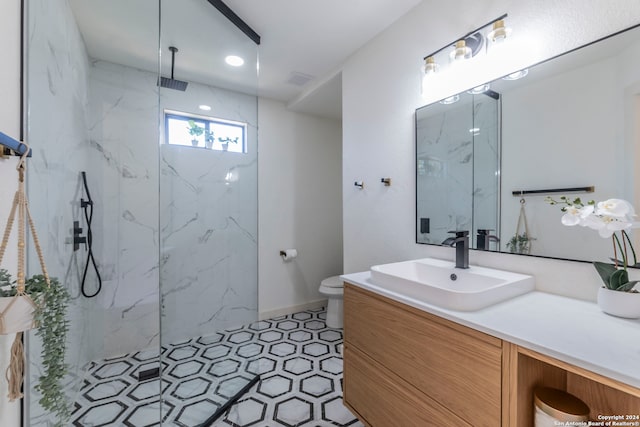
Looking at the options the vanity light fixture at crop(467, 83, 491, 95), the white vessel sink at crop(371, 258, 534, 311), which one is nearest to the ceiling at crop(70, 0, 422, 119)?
the vanity light fixture at crop(467, 83, 491, 95)

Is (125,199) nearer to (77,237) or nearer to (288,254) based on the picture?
(77,237)

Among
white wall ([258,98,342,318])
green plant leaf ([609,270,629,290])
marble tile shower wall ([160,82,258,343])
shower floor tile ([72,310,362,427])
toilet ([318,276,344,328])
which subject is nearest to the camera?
green plant leaf ([609,270,629,290])

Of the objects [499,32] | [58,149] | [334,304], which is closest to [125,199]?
[58,149]

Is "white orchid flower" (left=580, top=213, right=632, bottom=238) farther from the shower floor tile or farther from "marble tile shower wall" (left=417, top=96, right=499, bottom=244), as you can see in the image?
the shower floor tile

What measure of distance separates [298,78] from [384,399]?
102 inches

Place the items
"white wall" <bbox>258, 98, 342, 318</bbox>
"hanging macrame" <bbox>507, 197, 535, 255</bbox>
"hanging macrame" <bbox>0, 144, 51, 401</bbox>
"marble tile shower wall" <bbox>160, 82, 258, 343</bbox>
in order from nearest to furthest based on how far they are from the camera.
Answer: "hanging macrame" <bbox>0, 144, 51, 401</bbox>, "hanging macrame" <bbox>507, 197, 535, 255</bbox>, "marble tile shower wall" <bbox>160, 82, 258, 343</bbox>, "white wall" <bbox>258, 98, 342, 318</bbox>

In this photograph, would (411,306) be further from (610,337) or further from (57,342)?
(57,342)

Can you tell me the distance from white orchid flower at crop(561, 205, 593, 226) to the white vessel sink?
309 millimetres

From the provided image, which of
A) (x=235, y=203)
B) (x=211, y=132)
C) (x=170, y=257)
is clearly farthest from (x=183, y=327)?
(x=211, y=132)

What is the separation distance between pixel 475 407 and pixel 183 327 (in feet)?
6.54

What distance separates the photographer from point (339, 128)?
3.55 meters

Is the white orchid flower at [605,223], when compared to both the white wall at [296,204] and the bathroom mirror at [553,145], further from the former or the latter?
the white wall at [296,204]

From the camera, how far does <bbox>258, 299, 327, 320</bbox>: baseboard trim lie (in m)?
3.04

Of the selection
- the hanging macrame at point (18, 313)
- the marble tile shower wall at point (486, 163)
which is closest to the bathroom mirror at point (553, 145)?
the marble tile shower wall at point (486, 163)
